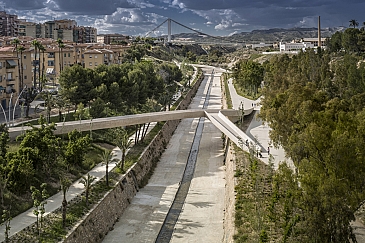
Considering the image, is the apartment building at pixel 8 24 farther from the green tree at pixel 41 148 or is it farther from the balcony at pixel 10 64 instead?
the green tree at pixel 41 148

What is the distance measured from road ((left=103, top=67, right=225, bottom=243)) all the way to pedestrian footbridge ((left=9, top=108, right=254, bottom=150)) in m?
3.11

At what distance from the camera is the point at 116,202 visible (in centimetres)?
2711

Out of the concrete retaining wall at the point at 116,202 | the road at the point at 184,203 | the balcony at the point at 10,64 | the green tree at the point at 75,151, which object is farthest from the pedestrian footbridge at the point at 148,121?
the balcony at the point at 10,64

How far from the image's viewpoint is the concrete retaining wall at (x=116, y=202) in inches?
862

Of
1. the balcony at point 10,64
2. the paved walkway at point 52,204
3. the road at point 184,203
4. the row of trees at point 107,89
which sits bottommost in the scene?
the road at point 184,203

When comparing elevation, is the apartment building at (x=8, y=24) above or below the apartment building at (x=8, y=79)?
above

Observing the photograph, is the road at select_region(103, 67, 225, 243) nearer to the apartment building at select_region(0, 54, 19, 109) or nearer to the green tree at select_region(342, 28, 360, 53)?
the apartment building at select_region(0, 54, 19, 109)

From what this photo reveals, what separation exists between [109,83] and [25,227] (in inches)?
1080

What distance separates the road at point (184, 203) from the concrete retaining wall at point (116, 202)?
1.71 feet

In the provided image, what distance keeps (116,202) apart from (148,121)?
48.0ft

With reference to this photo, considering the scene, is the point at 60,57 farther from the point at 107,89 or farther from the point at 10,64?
the point at 107,89

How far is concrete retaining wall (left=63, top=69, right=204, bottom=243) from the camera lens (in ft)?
71.9

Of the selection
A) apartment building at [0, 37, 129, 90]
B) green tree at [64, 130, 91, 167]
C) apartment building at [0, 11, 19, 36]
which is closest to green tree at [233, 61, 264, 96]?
apartment building at [0, 37, 129, 90]

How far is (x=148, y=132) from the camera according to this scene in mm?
44344
